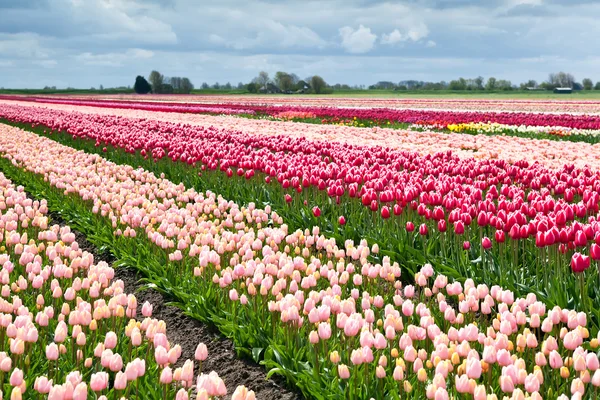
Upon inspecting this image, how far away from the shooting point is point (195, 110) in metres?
41.7

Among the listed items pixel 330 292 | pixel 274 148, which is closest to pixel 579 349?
pixel 330 292

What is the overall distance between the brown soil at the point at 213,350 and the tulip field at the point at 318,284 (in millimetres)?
86

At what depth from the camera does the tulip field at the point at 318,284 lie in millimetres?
3922

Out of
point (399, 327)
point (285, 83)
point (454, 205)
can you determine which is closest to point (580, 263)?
point (399, 327)

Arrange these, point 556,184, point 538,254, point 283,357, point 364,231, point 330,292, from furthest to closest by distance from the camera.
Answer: point 556,184, point 364,231, point 538,254, point 330,292, point 283,357

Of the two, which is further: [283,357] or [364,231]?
[364,231]

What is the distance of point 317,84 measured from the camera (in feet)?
389

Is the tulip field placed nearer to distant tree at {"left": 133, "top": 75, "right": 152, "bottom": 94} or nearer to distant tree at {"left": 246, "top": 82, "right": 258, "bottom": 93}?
distant tree at {"left": 133, "top": 75, "right": 152, "bottom": 94}

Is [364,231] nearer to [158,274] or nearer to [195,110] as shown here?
[158,274]

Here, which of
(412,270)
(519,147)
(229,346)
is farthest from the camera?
(519,147)

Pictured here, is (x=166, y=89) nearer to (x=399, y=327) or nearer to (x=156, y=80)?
(x=156, y=80)

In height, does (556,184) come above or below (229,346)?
above

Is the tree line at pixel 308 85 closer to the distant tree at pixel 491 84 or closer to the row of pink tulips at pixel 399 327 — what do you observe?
the distant tree at pixel 491 84

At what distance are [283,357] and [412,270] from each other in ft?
8.84
